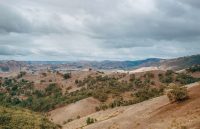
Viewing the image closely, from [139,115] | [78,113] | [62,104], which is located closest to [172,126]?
[139,115]

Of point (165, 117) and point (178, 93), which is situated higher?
point (178, 93)

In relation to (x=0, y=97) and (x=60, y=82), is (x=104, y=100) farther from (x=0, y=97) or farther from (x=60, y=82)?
(x=60, y=82)

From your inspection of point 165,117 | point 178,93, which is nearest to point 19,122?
point 178,93

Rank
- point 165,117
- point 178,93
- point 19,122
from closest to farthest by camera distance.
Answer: point 165,117 < point 178,93 < point 19,122

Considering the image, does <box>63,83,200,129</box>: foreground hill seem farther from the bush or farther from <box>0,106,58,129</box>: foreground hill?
<box>0,106,58,129</box>: foreground hill

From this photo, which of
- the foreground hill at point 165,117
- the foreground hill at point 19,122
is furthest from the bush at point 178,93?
the foreground hill at point 19,122

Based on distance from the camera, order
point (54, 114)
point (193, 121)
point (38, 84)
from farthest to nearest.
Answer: point (38, 84) → point (54, 114) → point (193, 121)

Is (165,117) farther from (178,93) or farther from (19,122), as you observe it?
(19,122)

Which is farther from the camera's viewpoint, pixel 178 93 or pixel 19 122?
pixel 19 122

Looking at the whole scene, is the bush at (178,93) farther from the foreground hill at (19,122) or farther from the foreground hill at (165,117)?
the foreground hill at (19,122)

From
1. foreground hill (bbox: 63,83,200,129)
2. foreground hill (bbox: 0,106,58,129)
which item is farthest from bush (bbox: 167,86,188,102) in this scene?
foreground hill (bbox: 0,106,58,129)

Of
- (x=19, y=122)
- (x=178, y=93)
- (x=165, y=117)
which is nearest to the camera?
(x=165, y=117)
